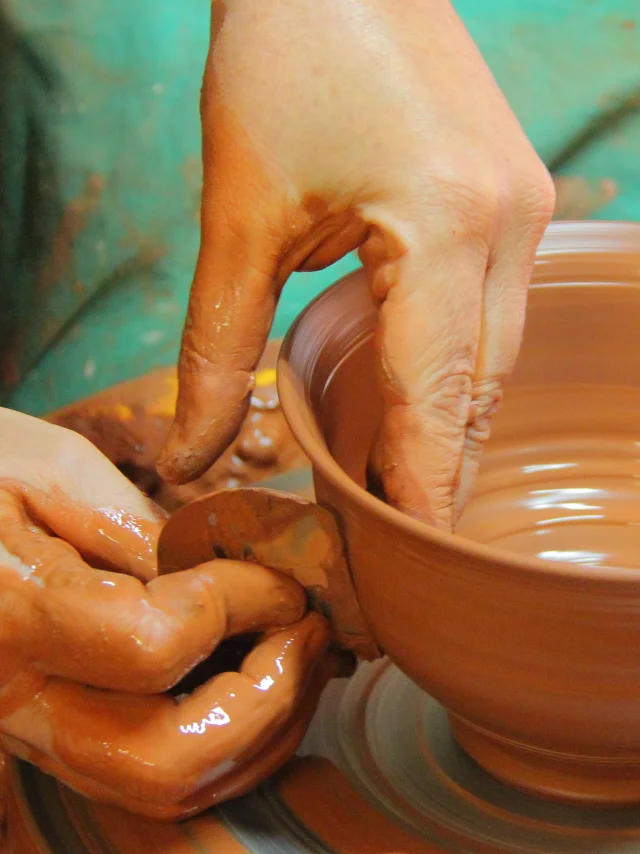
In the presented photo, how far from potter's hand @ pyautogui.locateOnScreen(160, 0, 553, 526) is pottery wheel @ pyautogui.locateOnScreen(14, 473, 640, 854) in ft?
0.74

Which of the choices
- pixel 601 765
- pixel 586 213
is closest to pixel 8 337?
pixel 586 213

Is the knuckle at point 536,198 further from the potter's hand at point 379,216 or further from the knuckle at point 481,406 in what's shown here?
the knuckle at point 481,406

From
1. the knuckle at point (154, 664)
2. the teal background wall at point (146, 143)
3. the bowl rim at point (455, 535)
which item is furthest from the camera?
the teal background wall at point (146, 143)

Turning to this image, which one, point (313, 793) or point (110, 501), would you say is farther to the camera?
point (110, 501)

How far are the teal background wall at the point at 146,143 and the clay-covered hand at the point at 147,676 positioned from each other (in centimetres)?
52

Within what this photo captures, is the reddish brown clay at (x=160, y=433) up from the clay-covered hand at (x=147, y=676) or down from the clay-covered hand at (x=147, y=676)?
down

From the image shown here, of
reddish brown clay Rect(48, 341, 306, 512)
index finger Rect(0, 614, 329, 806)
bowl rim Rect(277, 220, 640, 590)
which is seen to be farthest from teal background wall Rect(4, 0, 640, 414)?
index finger Rect(0, 614, 329, 806)

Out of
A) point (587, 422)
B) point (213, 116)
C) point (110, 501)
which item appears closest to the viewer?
point (213, 116)

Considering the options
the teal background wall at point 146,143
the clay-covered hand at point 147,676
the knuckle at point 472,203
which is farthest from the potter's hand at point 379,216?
the teal background wall at point 146,143

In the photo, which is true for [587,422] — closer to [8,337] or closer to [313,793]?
[313,793]

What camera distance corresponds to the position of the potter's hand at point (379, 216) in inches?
33.1

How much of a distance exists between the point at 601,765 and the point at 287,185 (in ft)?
1.87

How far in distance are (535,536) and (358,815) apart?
1.67 feet

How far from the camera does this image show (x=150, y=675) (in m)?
0.69
